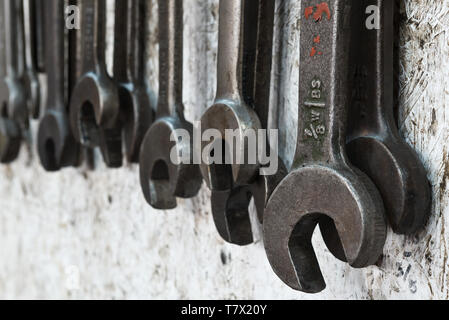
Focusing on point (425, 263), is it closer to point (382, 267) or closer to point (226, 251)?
point (382, 267)

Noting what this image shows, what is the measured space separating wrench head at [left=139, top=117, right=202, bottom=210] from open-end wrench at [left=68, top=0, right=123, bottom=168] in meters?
0.12

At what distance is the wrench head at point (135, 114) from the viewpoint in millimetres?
1161

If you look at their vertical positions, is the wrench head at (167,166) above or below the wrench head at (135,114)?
below

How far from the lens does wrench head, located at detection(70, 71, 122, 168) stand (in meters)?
1.17

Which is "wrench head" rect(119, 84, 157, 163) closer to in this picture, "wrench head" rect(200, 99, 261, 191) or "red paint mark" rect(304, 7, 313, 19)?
"wrench head" rect(200, 99, 261, 191)

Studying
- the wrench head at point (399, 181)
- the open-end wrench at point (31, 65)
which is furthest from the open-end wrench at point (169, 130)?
the open-end wrench at point (31, 65)

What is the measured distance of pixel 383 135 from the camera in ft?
2.51

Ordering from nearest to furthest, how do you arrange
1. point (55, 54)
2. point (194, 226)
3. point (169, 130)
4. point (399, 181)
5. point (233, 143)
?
1. point (399, 181)
2. point (233, 143)
3. point (169, 130)
4. point (194, 226)
5. point (55, 54)

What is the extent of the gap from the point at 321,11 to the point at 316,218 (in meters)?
0.24

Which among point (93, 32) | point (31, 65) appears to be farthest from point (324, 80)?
point (31, 65)

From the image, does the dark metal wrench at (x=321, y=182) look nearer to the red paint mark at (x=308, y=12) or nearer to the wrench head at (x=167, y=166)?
the red paint mark at (x=308, y=12)

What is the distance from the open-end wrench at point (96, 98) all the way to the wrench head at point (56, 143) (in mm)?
85

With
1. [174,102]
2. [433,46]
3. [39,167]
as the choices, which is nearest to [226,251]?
[174,102]

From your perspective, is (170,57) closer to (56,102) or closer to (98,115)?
(98,115)
